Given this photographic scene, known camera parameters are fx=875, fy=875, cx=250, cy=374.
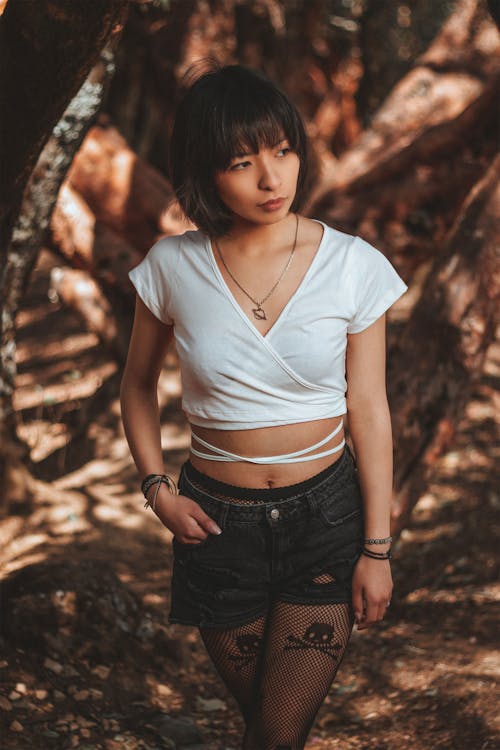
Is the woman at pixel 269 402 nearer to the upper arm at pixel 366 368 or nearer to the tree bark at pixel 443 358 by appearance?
the upper arm at pixel 366 368

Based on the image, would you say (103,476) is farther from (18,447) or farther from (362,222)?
(362,222)

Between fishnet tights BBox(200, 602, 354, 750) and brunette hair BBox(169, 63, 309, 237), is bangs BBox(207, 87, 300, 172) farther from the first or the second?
fishnet tights BBox(200, 602, 354, 750)

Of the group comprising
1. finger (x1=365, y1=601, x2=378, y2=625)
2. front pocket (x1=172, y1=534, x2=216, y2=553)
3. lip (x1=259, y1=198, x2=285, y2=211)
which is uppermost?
lip (x1=259, y1=198, x2=285, y2=211)

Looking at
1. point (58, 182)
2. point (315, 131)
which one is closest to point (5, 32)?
point (58, 182)

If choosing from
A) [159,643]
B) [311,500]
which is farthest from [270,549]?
[159,643]

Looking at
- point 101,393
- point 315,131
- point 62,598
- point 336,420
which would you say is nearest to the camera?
point 336,420

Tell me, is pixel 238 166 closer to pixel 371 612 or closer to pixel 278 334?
pixel 278 334

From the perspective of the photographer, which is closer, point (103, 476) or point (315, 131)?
point (103, 476)

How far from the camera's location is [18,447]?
15.7 ft

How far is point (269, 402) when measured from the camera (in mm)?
2025

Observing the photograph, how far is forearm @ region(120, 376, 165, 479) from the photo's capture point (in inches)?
90.0

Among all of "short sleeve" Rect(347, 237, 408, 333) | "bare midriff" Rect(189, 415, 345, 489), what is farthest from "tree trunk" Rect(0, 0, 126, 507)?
"bare midriff" Rect(189, 415, 345, 489)

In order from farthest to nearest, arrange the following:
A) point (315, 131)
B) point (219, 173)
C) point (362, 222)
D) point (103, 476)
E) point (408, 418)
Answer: point (315, 131) < point (103, 476) < point (362, 222) < point (408, 418) < point (219, 173)

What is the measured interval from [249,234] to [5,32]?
0.76 m
